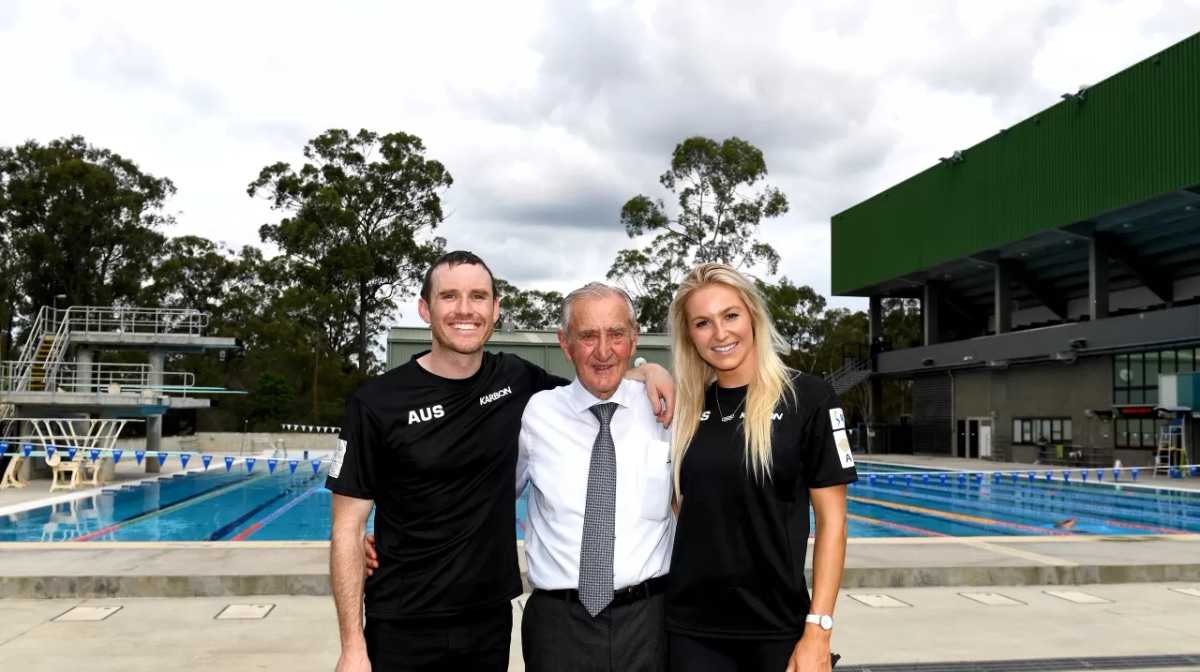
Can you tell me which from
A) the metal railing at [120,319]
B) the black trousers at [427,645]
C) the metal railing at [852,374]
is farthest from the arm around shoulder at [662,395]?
the metal railing at [852,374]

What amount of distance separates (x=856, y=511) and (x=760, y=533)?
14.9 m

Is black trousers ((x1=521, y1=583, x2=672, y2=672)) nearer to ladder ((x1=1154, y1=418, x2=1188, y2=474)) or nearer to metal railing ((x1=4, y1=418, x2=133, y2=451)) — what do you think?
metal railing ((x1=4, y1=418, x2=133, y2=451))

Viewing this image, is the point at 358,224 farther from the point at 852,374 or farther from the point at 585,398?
the point at 585,398

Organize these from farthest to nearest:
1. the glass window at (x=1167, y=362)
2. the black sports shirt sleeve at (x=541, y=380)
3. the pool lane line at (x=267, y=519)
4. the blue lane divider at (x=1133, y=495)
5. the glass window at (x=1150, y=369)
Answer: the glass window at (x=1150, y=369) → the glass window at (x=1167, y=362) → the blue lane divider at (x=1133, y=495) → the pool lane line at (x=267, y=519) → the black sports shirt sleeve at (x=541, y=380)

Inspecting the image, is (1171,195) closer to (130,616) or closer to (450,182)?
(130,616)

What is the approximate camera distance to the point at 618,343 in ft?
9.75

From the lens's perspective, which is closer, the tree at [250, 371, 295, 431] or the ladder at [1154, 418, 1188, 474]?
the ladder at [1154, 418, 1188, 474]

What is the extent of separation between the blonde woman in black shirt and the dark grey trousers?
6cm

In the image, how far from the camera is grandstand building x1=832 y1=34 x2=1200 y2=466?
26547 millimetres

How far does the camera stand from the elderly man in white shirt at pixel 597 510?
110 inches

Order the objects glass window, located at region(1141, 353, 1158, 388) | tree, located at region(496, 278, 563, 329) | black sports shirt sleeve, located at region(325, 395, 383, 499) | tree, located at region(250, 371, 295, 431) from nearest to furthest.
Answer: black sports shirt sleeve, located at region(325, 395, 383, 499)
glass window, located at region(1141, 353, 1158, 388)
tree, located at region(250, 371, 295, 431)
tree, located at region(496, 278, 563, 329)

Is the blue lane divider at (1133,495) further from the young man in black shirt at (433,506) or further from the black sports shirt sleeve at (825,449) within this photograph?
the young man in black shirt at (433,506)

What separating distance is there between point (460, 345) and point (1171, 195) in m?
28.5

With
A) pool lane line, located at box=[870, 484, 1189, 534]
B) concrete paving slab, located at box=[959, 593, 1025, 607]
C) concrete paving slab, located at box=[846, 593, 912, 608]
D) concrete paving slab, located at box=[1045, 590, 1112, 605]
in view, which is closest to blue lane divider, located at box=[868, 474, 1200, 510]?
pool lane line, located at box=[870, 484, 1189, 534]
